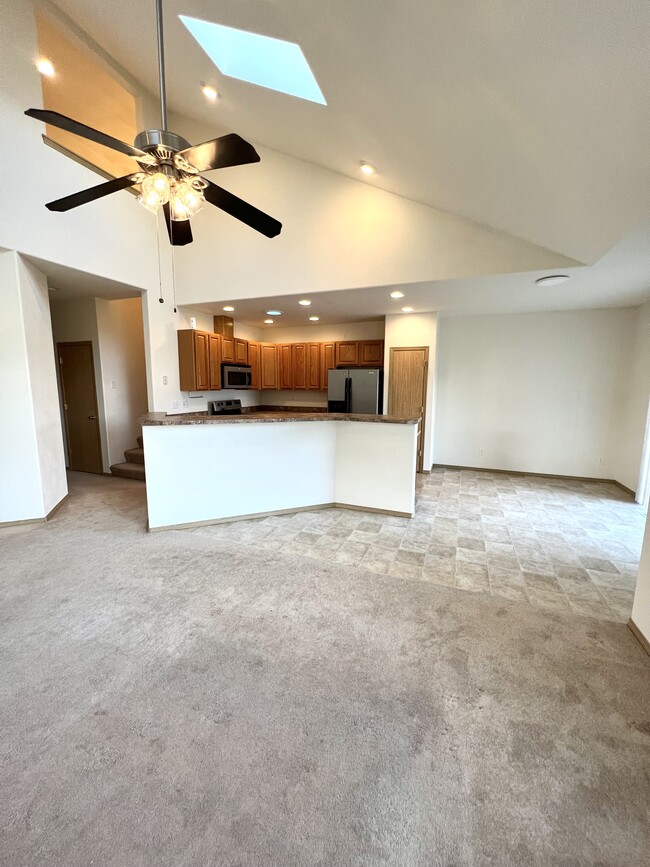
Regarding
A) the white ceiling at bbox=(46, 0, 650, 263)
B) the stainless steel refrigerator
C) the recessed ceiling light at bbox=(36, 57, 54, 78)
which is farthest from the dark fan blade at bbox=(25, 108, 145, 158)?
the stainless steel refrigerator

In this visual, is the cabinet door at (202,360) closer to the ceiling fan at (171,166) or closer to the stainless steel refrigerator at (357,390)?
the stainless steel refrigerator at (357,390)

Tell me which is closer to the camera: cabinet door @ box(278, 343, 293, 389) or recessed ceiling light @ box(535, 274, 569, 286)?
recessed ceiling light @ box(535, 274, 569, 286)

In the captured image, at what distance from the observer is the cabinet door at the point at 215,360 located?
5.45m

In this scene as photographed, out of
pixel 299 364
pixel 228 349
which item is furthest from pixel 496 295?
pixel 228 349

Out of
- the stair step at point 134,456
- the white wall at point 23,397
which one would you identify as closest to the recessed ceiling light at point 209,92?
the white wall at point 23,397

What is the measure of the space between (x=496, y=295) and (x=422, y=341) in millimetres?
1322

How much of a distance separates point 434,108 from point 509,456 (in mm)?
4949

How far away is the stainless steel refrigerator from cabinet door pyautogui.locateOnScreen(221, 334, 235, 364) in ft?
5.59

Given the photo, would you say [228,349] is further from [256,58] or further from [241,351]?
[256,58]

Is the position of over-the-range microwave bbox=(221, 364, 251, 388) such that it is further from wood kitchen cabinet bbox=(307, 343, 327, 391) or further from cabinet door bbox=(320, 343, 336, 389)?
cabinet door bbox=(320, 343, 336, 389)

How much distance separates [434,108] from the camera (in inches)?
86.1

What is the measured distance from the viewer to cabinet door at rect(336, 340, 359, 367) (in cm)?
A: 615

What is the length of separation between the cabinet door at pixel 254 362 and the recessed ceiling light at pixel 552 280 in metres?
4.55

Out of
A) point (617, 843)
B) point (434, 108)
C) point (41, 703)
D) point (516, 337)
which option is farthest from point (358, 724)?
point (516, 337)
